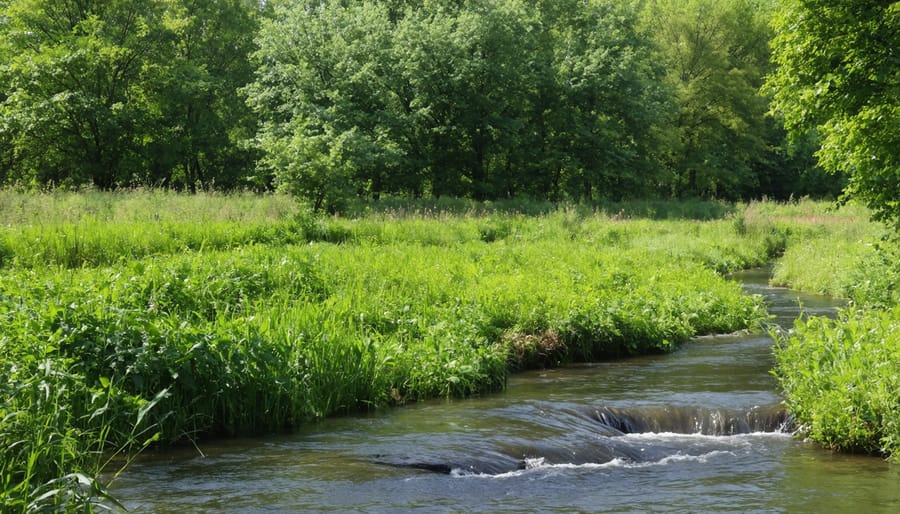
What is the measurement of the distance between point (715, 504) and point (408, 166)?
3837 cm

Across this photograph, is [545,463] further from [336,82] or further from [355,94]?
[336,82]

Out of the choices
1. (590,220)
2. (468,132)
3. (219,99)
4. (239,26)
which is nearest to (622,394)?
(590,220)

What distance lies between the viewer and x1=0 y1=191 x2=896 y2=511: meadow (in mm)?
6578

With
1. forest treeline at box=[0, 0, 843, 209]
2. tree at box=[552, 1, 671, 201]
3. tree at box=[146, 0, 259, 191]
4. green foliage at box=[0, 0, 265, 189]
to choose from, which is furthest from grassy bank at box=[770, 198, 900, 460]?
tree at box=[146, 0, 259, 191]

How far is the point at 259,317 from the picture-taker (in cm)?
930

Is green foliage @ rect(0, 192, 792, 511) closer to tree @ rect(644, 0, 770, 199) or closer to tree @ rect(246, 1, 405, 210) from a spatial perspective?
tree @ rect(246, 1, 405, 210)

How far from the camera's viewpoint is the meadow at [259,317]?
21.6 feet

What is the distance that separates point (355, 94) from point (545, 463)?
3638 cm

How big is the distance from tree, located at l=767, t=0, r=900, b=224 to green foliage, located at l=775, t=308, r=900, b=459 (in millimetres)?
5917

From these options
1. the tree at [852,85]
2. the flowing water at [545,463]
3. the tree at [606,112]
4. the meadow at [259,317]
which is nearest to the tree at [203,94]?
the tree at [606,112]

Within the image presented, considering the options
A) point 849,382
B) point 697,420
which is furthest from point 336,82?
point 849,382

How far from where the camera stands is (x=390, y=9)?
52.0 metres

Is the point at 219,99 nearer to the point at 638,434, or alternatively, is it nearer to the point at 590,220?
the point at 590,220

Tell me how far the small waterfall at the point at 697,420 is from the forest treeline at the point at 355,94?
92.2 ft
